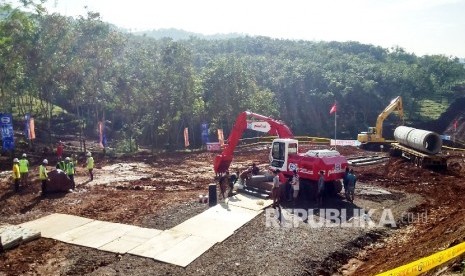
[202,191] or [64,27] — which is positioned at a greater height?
[64,27]

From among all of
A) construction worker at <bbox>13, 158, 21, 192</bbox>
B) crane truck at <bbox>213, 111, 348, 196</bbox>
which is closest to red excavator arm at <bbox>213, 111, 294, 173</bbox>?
crane truck at <bbox>213, 111, 348, 196</bbox>

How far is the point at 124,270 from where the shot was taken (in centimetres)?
1066

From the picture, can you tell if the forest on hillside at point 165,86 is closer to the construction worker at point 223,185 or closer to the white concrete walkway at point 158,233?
the white concrete walkway at point 158,233

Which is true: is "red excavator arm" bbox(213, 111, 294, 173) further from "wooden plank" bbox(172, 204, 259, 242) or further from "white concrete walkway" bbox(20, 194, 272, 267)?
"white concrete walkway" bbox(20, 194, 272, 267)

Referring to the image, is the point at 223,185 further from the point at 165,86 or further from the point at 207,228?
the point at 165,86

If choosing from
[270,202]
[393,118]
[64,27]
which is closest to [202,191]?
[270,202]

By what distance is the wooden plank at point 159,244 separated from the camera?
11617 millimetres

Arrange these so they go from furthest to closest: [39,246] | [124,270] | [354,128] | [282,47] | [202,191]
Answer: [282,47] → [354,128] → [202,191] → [39,246] → [124,270]

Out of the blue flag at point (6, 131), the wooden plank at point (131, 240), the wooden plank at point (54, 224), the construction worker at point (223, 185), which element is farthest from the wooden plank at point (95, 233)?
the blue flag at point (6, 131)

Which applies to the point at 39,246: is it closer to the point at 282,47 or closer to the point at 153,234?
the point at 153,234

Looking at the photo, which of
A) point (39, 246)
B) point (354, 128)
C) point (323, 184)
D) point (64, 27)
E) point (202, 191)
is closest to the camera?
point (39, 246)

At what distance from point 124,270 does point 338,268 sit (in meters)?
5.97

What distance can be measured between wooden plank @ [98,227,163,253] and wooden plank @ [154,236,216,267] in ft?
3.81

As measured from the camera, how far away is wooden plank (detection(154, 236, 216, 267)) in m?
11.2
